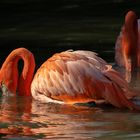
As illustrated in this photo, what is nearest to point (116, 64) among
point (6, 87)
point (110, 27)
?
point (6, 87)

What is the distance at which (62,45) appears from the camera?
34.0 ft

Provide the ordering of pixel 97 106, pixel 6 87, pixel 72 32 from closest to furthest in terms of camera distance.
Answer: pixel 97 106
pixel 6 87
pixel 72 32

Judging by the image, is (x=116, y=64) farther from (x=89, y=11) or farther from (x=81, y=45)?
(x=89, y=11)

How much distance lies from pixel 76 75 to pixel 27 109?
0.59 meters

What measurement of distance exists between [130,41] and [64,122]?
9.32 ft

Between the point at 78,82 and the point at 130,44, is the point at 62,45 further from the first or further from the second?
the point at 78,82

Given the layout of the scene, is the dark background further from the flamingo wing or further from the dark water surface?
the flamingo wing

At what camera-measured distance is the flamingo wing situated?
6793 mm

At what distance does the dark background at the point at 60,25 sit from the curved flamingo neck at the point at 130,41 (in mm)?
640

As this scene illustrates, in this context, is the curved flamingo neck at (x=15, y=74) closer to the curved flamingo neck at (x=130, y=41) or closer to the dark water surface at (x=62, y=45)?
the dark water surface at (x=62, y=45)

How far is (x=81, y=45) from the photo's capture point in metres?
10.4

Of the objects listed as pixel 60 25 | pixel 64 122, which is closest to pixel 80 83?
pixel 64 122

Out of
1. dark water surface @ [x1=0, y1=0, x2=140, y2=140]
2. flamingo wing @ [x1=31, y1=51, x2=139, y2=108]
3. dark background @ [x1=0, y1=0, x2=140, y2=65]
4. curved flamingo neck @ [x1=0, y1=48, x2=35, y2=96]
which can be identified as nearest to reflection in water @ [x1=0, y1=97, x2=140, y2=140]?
dark water surface @ [x1=0, y1=0, x2=140, y2=140]

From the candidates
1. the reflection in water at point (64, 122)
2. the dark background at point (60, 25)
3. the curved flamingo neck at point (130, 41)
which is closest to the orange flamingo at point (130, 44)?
the curved flamingo neck at point (130, 41)
